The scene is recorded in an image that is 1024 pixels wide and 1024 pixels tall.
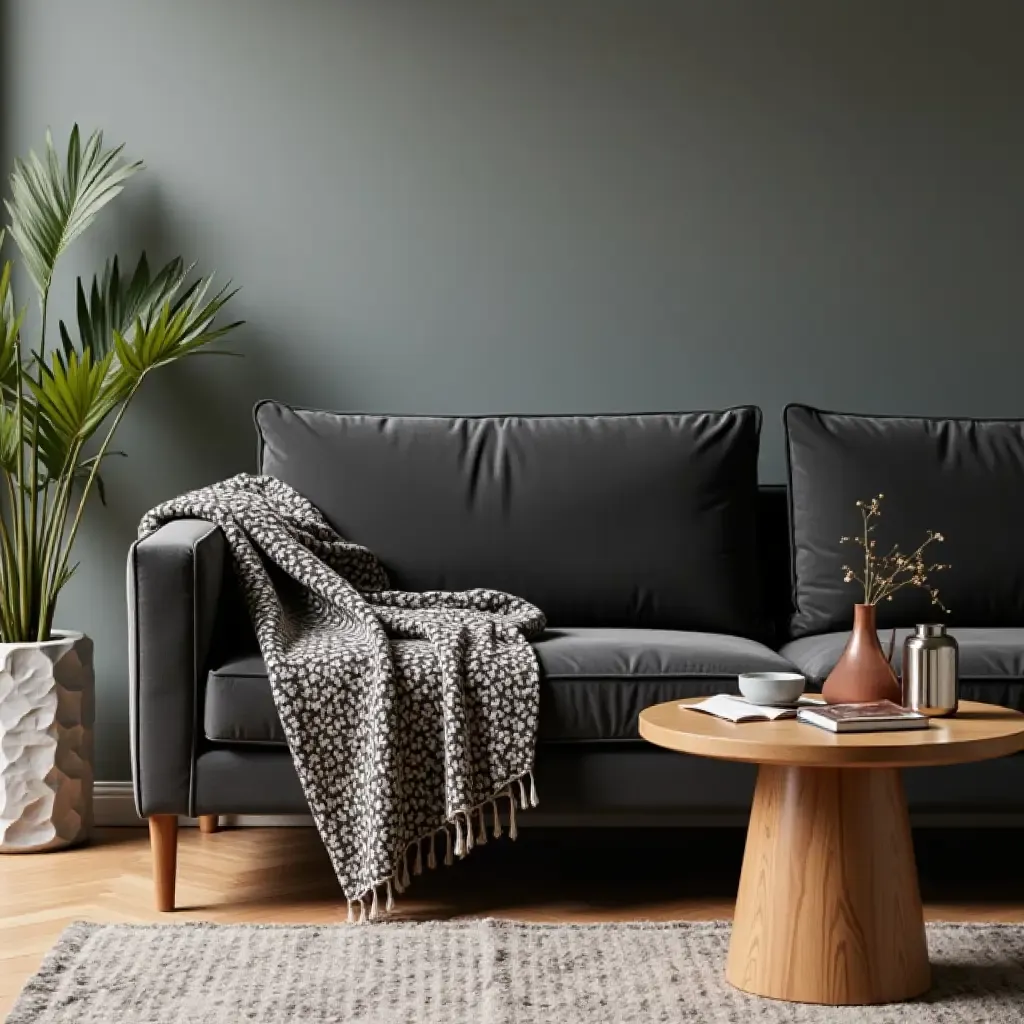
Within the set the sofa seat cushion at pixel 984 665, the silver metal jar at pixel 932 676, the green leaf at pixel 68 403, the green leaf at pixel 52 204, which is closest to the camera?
the silver metal jar at pixel 932 676

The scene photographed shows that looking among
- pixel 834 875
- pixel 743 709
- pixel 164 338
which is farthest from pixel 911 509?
pixel 164 338

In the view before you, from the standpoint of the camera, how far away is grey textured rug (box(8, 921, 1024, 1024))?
6.46 ft

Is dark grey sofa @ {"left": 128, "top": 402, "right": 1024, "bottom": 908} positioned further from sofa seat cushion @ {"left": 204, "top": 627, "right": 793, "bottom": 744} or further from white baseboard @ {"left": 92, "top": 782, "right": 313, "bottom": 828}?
white baseboard @ {"left": 92, "top": 782, "right": 313, "bottom": 828}

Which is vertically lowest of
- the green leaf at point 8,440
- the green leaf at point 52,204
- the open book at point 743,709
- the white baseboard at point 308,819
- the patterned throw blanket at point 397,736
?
the white baseboard at point 308,819

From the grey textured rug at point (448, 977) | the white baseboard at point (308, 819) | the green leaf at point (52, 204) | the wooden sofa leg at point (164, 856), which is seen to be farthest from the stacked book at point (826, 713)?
the green leaf at point (52, 204)

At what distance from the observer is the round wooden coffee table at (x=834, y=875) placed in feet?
6.52

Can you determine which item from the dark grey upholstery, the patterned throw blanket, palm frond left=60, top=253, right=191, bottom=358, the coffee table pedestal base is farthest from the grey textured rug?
palm frond left=60, top=253, right=191, bottom=358

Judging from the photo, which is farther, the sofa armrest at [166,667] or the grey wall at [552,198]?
the grey wall at [552,198]

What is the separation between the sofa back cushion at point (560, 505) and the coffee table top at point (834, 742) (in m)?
0.91

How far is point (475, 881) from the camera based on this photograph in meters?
2.75

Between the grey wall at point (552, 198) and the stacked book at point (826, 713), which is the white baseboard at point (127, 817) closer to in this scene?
the grey wall at point (552, 198)

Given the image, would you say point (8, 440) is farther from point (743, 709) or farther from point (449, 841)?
point (743, 709)

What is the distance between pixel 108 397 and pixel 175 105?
2.68 ft

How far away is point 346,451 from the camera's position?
10.1ft
